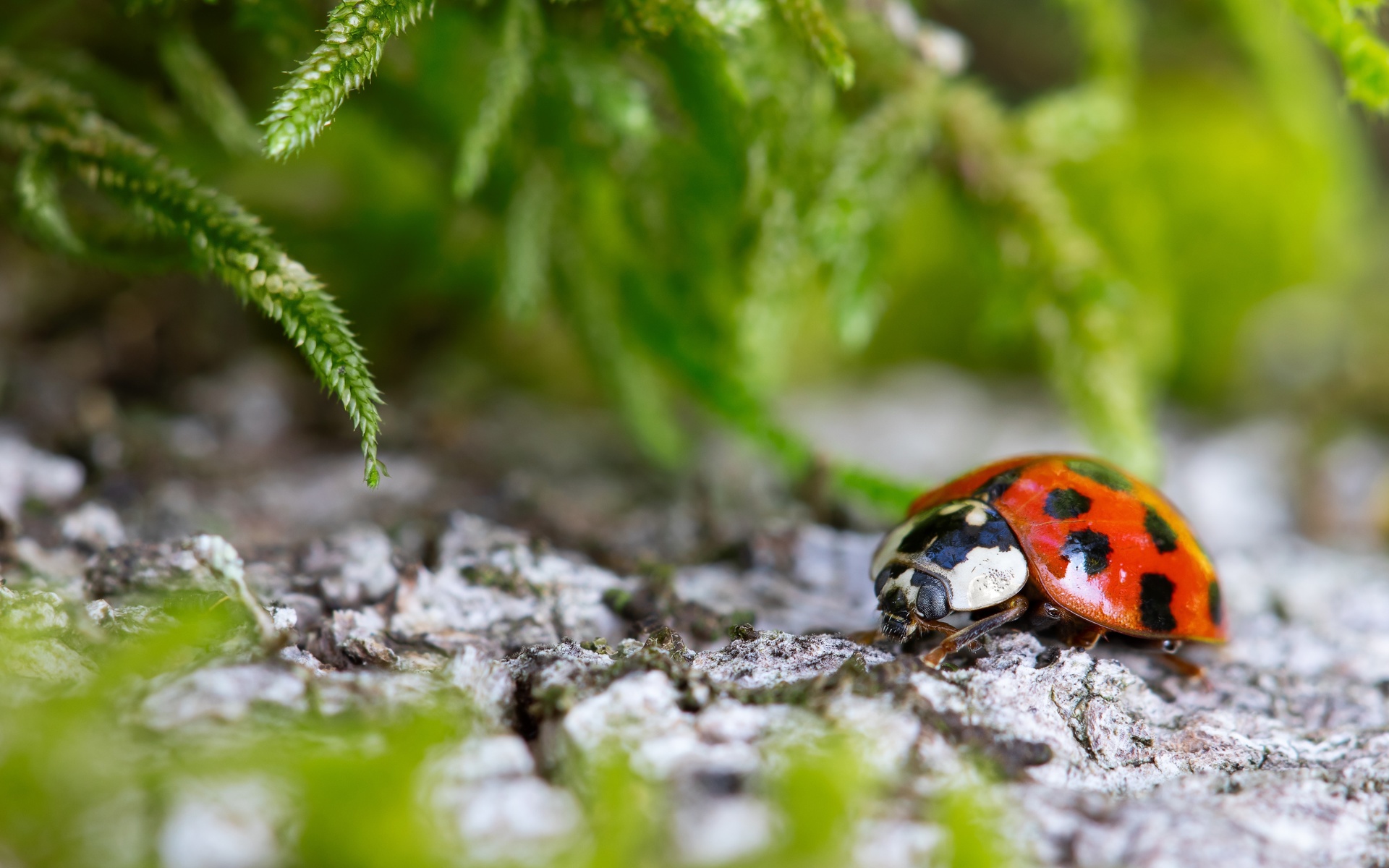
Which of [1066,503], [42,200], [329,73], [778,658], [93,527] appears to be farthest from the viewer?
[42,200]

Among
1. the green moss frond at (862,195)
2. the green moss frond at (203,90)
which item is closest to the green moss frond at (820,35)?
the green moss frond at (862,195)

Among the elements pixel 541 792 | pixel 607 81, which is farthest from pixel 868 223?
pixel 541 792

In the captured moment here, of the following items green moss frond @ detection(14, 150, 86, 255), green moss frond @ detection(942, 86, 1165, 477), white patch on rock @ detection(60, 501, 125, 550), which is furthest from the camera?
green moss frond @ detection(942, 86, 1165, 477)

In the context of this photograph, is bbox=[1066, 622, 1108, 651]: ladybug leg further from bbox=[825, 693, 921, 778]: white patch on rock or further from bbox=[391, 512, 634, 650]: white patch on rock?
bbox=[391, 512, 634, 650]: white patch on rock

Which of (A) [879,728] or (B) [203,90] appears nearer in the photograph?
(A) [879,728]

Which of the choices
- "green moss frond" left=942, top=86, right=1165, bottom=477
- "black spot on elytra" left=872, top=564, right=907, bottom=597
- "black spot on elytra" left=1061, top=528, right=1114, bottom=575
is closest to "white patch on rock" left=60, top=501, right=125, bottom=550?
"black spot on elytra" left=872, top=564, right=907, bottom=597

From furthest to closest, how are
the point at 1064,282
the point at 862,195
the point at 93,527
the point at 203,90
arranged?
the point at 1064,282
the point at 862,195
the point at 203,90
the point at 93,527

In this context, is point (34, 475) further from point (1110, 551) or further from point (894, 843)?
point (1110, 551)

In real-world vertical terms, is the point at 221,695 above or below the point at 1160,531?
below

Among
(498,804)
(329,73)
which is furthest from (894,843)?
(329,73)
